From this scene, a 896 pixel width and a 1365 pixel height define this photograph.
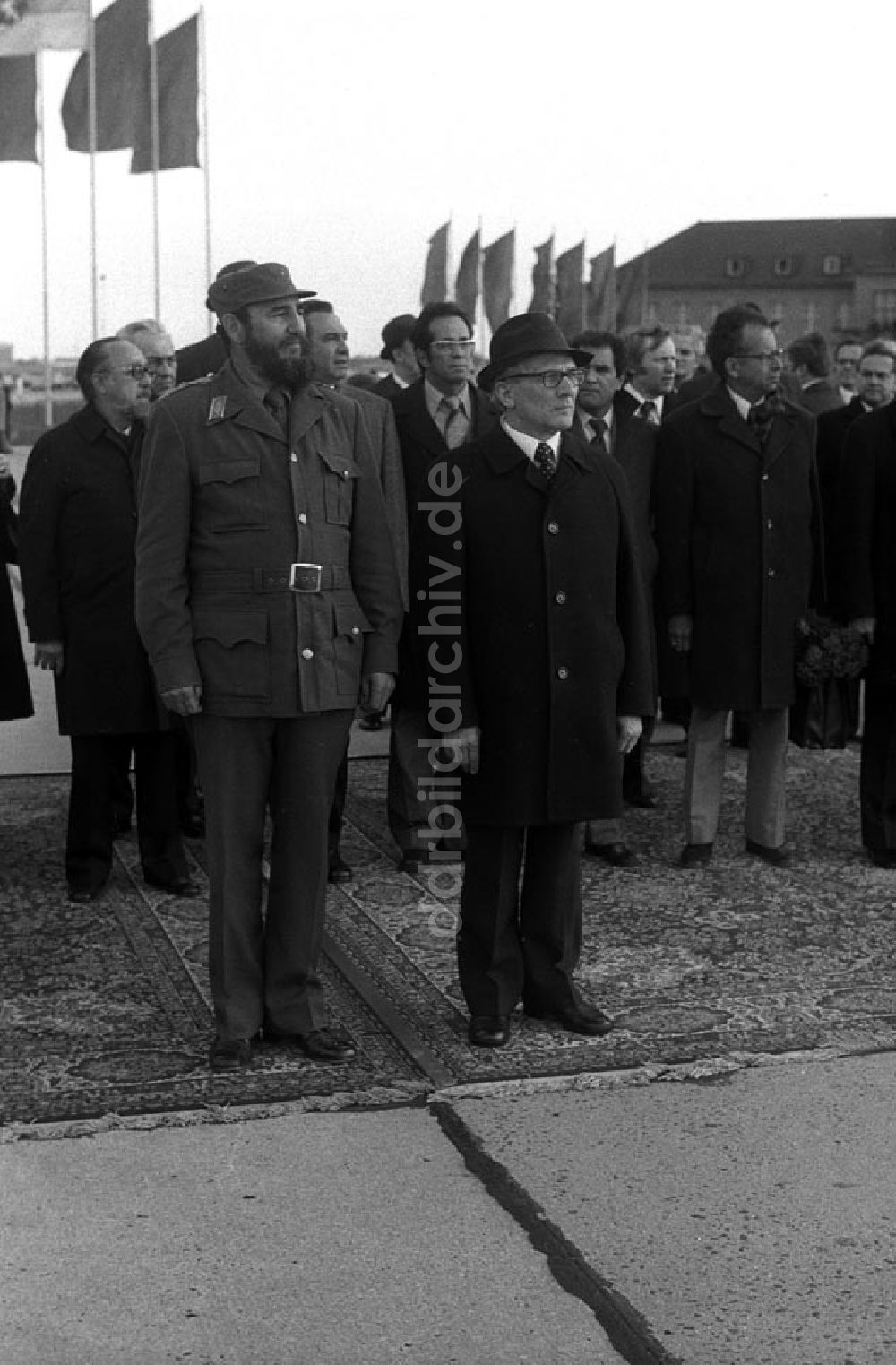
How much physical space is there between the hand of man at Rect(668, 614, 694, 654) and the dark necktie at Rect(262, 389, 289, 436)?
104 inches

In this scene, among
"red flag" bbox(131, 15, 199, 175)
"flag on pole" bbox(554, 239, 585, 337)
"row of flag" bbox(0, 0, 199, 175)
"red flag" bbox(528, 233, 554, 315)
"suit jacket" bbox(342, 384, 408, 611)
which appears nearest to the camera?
"suit jacket" bbox(342, 384, 408, 611)

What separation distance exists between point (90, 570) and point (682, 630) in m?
2.19

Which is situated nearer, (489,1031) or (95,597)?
(489,1031)

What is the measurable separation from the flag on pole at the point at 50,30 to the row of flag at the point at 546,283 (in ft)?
42.4

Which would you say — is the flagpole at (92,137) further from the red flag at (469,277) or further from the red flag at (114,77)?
the red flag at (469,277)

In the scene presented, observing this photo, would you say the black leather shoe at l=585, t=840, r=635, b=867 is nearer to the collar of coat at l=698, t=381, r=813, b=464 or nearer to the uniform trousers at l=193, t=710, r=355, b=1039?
the collar of coat at l=698, t=381, r=813, b=464

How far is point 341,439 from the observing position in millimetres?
5020

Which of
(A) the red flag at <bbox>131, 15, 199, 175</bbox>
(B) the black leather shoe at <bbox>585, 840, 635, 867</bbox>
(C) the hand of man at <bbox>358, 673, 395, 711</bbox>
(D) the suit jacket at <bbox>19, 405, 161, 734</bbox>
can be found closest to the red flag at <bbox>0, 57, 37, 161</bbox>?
(A) the red flag at <bbox>131, 15, 199, 175</bbox>

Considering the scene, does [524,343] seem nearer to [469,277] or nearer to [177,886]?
[177,886]

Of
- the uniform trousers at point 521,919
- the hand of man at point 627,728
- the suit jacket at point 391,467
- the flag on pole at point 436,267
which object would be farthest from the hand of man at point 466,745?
the flag on pole at point 436,267

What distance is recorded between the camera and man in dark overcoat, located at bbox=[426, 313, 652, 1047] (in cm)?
510

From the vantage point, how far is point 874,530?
291 inches

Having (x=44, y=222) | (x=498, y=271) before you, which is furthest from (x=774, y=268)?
(x=44, y=222)

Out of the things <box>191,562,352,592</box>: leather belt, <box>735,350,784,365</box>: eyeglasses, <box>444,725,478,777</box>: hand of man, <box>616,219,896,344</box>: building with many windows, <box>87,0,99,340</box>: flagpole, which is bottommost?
<box>444,725,478,777</box>: hand of man
